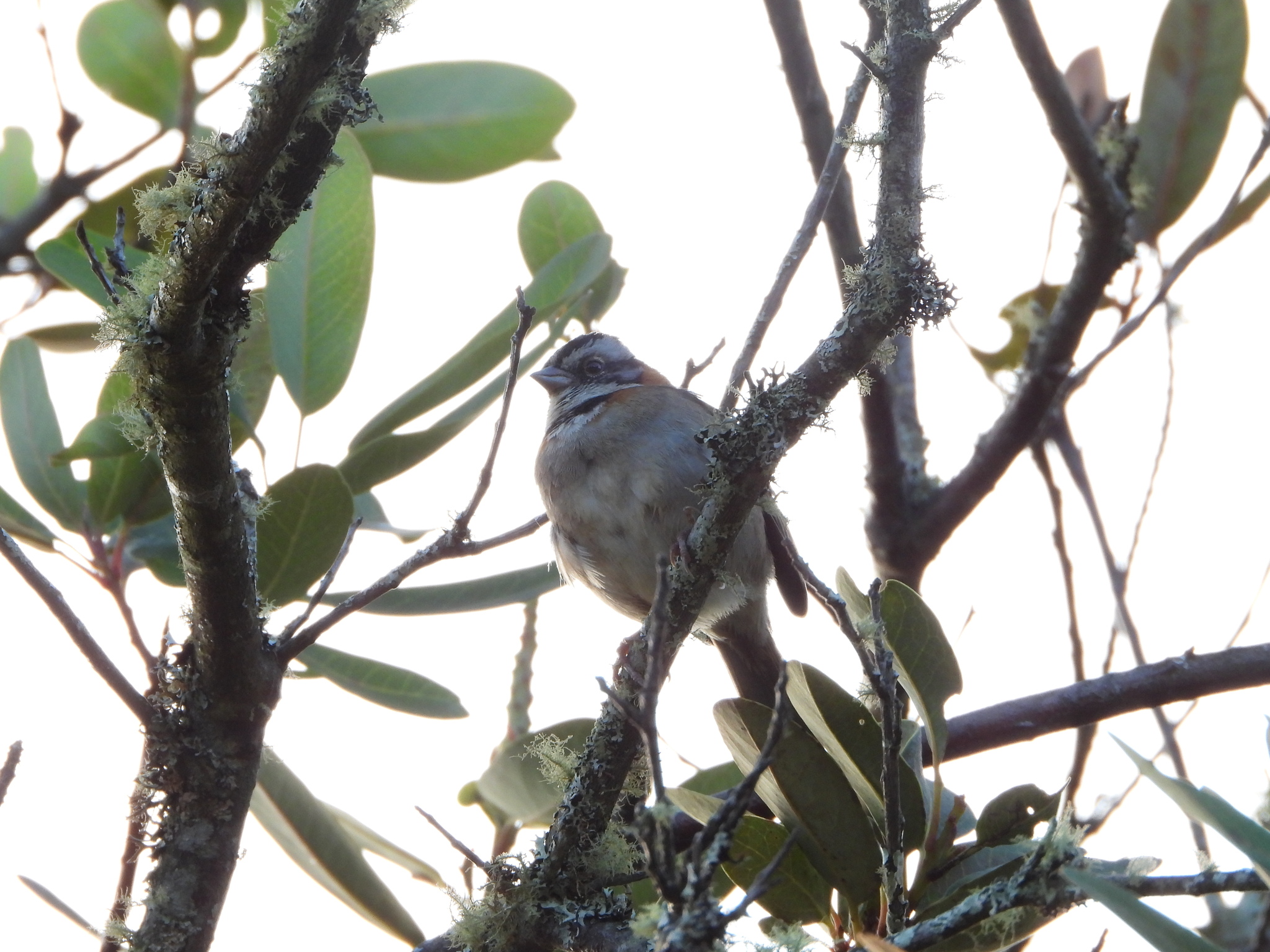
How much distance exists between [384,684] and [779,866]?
1183 mm

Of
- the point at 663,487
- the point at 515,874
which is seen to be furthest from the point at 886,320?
the point at 663,487

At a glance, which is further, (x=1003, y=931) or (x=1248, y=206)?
(x=1248, y=206)

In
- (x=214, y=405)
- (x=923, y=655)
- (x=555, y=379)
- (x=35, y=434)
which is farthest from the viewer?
(x=555, y=379)

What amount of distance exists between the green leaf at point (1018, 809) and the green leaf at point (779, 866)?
12.9 inches

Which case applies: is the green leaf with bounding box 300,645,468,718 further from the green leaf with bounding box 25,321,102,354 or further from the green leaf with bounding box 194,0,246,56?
the green leaf with bounding box 194,0,246,56

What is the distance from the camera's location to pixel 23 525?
2.75 m

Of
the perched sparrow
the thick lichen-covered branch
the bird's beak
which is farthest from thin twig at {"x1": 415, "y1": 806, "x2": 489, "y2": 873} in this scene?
the bird's beak

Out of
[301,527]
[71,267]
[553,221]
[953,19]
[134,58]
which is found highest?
[134,58]

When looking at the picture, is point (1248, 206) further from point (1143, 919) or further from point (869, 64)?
point (1143, 919)

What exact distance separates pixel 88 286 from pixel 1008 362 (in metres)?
2.89

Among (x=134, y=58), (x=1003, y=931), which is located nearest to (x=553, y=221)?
(x=134, y=58)

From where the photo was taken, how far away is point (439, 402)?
312 cm

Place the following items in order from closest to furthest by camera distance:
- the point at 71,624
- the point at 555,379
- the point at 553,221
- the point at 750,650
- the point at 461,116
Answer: the point at 71,624 → the point at 461,116 → the point at 553,221 → the point at 750,650 → the point at 555,379

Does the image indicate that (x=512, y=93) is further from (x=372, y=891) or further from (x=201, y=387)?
(x=372, y=891)
